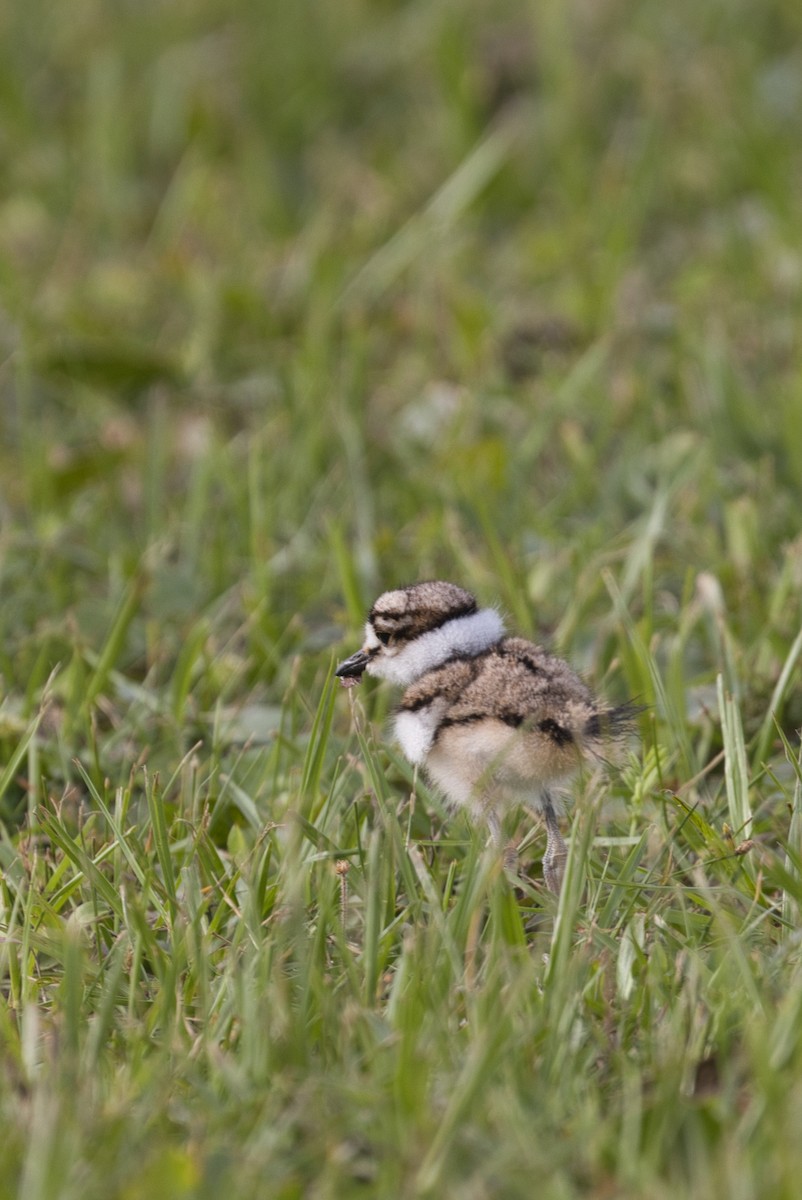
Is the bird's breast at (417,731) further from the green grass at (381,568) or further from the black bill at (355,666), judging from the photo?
the black bill at (355,666)

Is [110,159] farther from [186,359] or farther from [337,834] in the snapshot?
[337,834]

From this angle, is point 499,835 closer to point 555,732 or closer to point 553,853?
point 553,853

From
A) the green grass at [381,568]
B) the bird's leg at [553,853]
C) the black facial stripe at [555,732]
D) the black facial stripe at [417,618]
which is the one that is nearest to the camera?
the green grass at [381,568]

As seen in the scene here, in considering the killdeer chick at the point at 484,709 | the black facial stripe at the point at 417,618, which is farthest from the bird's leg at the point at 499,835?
the black facial stripe at the point at 417,618

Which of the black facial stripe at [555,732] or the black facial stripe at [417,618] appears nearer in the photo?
the black facial stripe at [555,732]

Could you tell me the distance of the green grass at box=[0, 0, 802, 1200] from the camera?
2.37 meters

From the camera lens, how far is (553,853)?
306 centimetres

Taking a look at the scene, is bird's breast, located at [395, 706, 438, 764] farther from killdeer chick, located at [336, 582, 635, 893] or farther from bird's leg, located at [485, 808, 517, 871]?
bird's leg, located at [485, 808, 517, 871]

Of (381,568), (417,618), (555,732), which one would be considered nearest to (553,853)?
(555,732)

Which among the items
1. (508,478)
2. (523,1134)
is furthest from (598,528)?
(523,1134)

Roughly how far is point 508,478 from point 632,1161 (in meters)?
3.01

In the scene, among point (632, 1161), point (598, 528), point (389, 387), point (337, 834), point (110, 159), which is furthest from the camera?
point (110, 159)

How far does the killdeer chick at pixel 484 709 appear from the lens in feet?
9.68

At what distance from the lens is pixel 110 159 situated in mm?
7344
